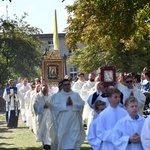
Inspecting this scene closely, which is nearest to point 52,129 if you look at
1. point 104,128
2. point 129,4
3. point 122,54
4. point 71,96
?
point 71,96

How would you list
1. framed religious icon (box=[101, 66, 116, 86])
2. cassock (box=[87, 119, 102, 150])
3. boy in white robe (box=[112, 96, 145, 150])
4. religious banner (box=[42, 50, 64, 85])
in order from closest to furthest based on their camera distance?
1. boy in white robe (box=[112, 96, 145, 150])
2. cassock (box=[87, 119, 102, 150])
3. framed religious icon (box=[101, 66, 116, 86])
4. religious banner (box=[42, 50, 64, 85])

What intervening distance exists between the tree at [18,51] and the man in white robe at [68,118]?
1530 inches

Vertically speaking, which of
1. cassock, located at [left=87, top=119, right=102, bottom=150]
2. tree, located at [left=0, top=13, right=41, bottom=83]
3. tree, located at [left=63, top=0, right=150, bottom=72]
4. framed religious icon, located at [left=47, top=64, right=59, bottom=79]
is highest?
tree, located at [left=0, top=13, right=41, bottom=83]

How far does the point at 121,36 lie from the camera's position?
68.8 feet

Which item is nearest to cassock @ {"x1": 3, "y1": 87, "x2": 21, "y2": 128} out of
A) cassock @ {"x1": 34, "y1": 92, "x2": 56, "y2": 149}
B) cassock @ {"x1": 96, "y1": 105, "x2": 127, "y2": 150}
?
cassock @ {"x1": 34, "y1": 92, "x2": 56, "y2": 149}

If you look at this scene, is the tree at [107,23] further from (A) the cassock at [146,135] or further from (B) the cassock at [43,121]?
(A) the cassock at [146,135]

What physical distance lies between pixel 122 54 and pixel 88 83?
1106 inches

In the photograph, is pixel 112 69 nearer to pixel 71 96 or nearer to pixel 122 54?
pixel 71 96

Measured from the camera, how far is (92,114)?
16.2m

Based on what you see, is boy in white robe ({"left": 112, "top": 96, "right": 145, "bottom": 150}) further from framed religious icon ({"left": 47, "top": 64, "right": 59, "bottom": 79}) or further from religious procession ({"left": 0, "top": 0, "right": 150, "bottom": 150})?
framed religious icon ({"left": 47, "top": 64, "right": 59, "bottom": 79})

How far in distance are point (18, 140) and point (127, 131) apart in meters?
9.89

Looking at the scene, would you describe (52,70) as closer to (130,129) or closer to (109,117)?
(109,117)

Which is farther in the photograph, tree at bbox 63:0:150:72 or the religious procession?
tree at bbox 63:0:150:72

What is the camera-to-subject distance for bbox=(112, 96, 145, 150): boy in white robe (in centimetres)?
820
